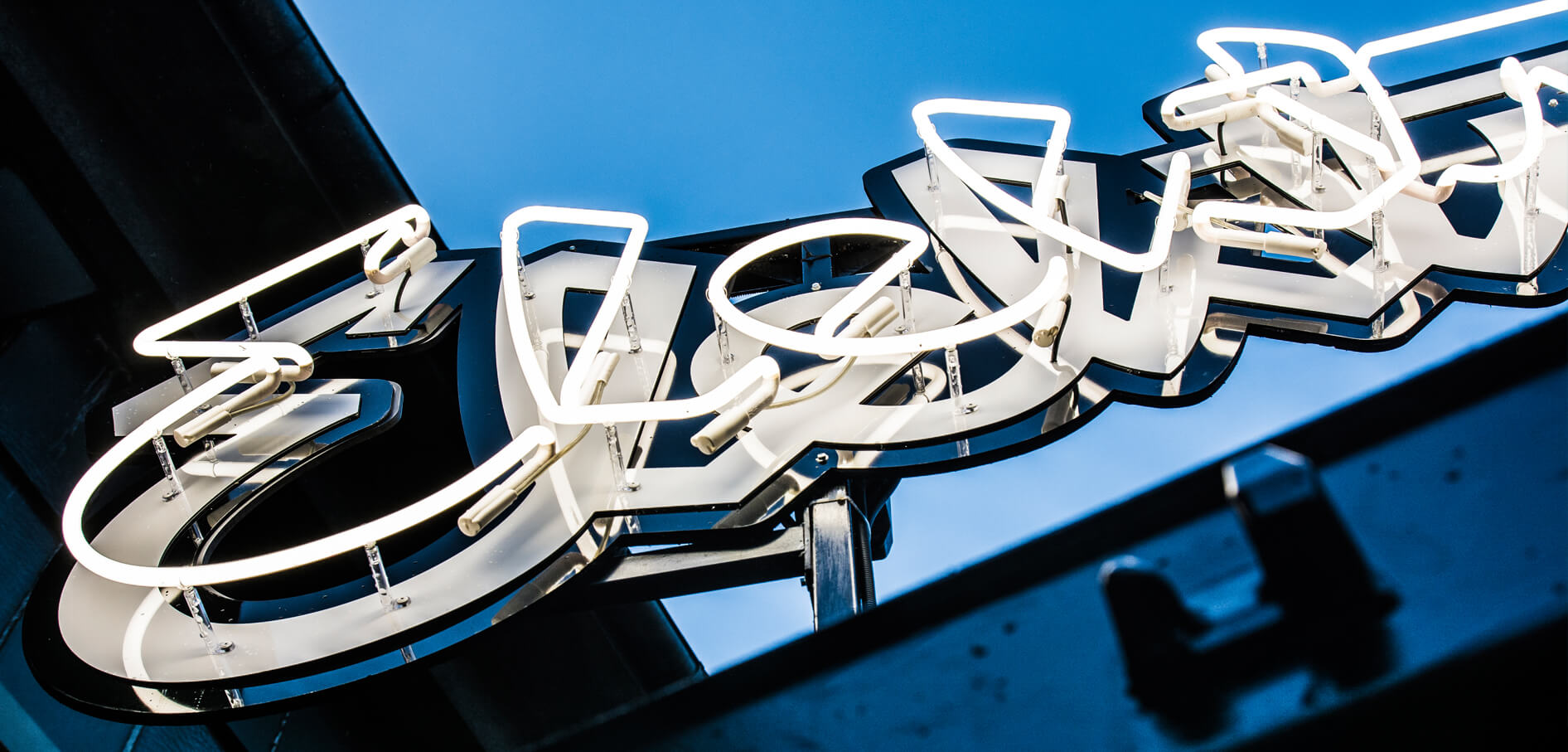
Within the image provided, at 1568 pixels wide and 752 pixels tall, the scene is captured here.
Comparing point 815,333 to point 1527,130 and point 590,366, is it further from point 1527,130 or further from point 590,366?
point 1527,130

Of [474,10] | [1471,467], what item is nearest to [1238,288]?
[1471,467]

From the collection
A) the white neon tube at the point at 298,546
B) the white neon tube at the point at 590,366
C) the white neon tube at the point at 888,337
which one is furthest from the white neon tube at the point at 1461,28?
the white neon tube at the point at 298,546

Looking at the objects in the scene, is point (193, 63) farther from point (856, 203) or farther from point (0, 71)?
point (856, 203)

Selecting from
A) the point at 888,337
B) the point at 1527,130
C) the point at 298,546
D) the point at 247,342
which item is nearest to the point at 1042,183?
the point at 888,337

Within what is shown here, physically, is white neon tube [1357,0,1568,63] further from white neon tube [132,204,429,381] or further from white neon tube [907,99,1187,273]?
white neon tube [132,204,429,381]

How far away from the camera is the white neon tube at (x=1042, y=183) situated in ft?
7.73

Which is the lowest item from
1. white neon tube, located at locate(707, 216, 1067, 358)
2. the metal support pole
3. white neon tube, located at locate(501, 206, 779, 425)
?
the metal support pole

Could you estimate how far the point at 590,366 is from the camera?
2355mm

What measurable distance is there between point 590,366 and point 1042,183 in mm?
1033

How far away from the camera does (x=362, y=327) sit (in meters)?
2.93

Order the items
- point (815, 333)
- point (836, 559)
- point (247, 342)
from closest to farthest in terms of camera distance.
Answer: point (836, 559), point (815, 333), point (247, 342)

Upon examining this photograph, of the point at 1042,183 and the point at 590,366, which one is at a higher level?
the point at 590,366

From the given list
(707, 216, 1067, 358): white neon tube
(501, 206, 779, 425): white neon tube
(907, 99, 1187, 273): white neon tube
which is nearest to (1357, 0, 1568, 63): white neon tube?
(907, 99, 1187, 273): white neon tube

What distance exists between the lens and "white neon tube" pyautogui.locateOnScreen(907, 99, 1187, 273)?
2357mm
